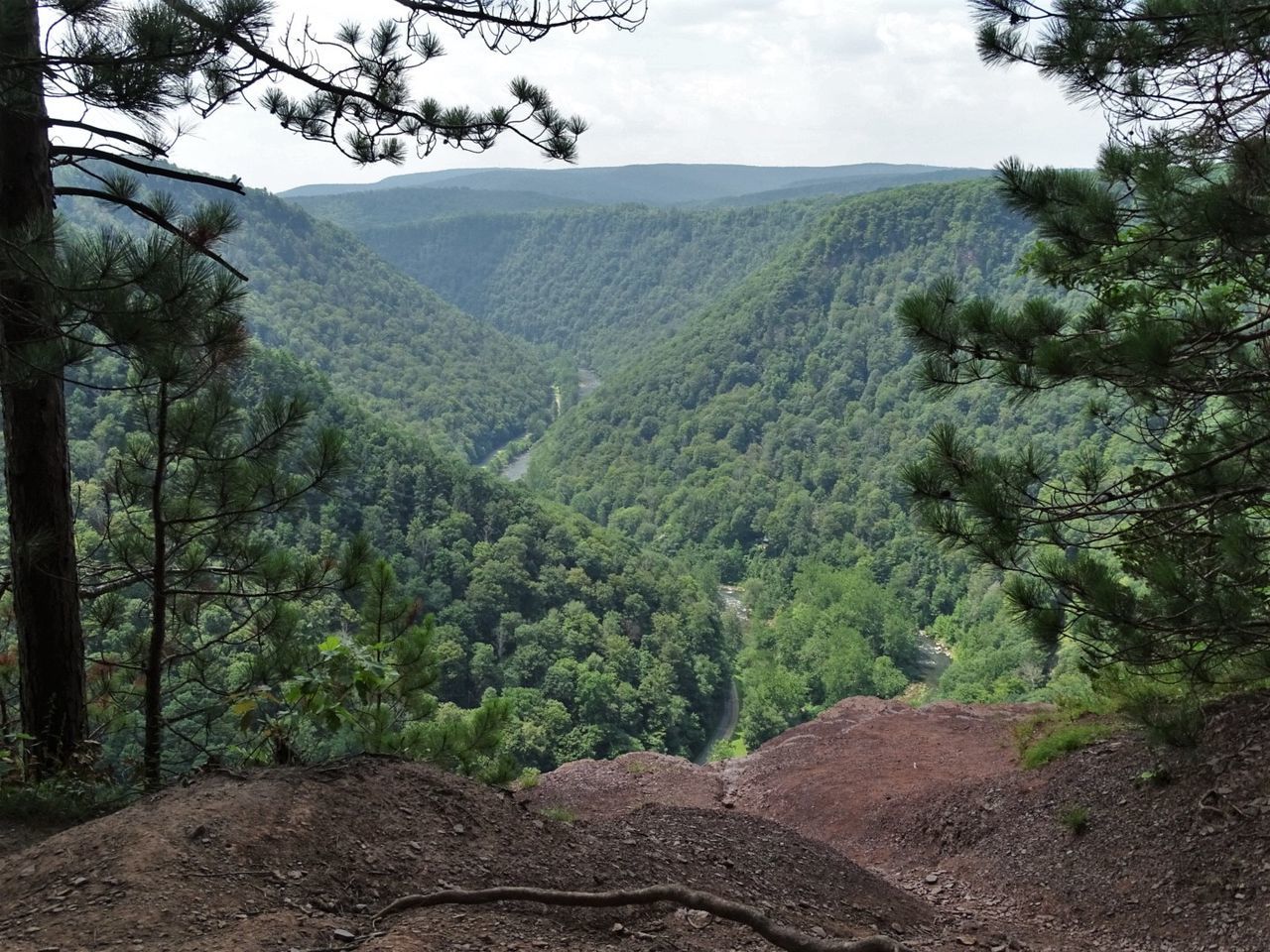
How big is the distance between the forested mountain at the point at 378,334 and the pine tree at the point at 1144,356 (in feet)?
272

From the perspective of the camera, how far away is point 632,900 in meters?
2.72

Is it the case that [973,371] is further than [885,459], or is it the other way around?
[885,459]

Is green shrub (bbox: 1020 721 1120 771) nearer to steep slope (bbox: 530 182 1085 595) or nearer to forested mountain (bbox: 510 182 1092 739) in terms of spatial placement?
forested mountain (bbox: 510 182 1092 739)

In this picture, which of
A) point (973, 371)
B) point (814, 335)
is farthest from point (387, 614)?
point (814, 335)

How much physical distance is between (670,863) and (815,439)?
75799mm

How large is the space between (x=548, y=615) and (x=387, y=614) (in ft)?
122

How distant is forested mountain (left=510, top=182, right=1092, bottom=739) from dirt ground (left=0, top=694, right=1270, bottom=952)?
31284 millimetres

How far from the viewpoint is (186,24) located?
128 inches

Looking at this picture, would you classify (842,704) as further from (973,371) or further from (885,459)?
(885,459)

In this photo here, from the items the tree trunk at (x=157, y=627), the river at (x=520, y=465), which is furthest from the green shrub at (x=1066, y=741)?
the river at (x=520, y=465)

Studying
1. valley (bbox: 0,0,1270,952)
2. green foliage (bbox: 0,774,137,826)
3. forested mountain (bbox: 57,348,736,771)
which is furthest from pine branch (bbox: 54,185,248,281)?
forested mountain (bbox: 57,348,736,771)

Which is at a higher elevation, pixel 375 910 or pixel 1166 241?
pixel 1166 241

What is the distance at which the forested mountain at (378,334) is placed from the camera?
92438mm

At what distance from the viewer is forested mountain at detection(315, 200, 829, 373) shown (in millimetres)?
140625
